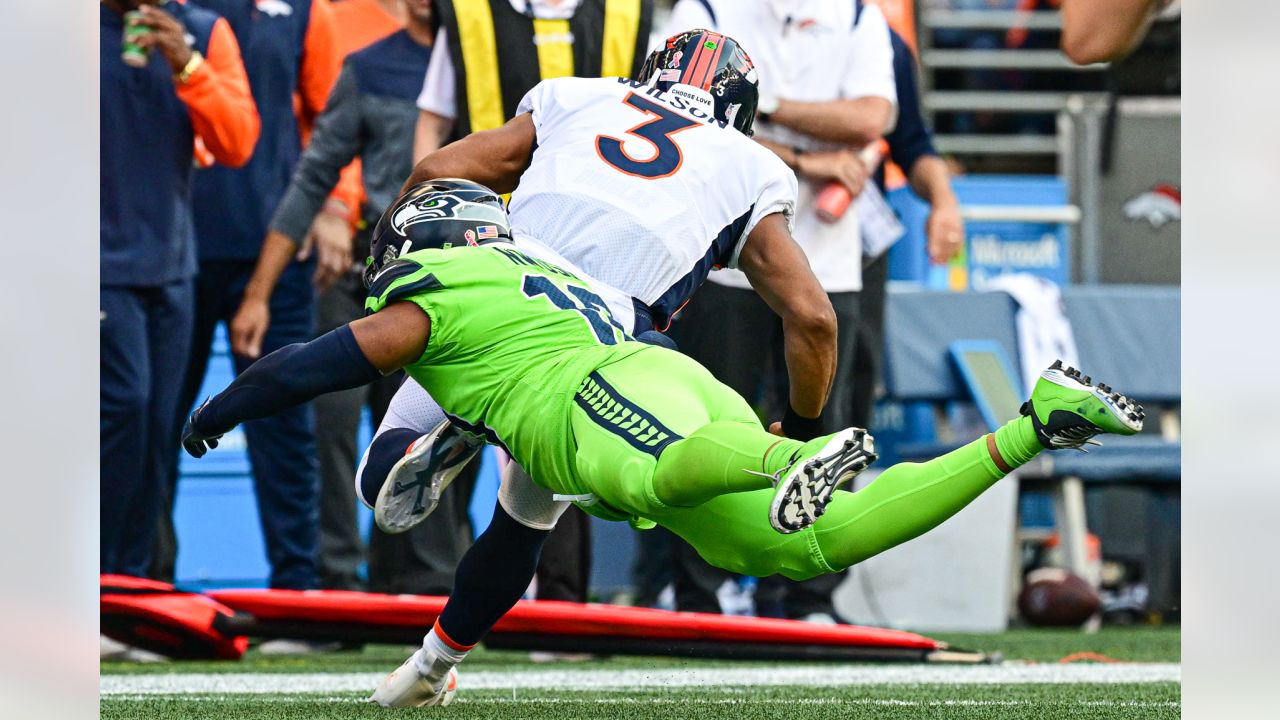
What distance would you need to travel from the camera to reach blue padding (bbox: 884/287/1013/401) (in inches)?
316

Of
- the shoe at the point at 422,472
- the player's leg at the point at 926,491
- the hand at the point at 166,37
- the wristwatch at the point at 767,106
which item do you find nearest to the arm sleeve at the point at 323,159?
the hand at the point at 166,37

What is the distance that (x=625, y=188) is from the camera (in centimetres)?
368

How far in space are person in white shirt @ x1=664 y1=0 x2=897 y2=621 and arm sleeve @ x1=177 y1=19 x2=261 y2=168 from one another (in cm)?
147

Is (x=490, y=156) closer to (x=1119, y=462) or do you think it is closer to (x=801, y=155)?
(x=801, y=155)

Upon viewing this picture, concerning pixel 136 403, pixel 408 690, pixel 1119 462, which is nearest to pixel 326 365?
pixel 408 690

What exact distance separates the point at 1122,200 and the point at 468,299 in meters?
7.62

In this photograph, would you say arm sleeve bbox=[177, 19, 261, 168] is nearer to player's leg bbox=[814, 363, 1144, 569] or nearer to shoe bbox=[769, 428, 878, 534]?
player's leg bbox=[814, 363, 1144, 569]

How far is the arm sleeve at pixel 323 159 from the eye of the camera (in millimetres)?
6125

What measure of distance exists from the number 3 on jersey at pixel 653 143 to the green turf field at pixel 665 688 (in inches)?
45.5

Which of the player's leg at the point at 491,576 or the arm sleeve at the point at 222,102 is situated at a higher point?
the arm sleeve at the point at 222,102

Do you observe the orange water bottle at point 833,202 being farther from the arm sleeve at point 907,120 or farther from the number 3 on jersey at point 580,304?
the number 3 on jersey at point 580,304

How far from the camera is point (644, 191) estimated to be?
3676 millimetres

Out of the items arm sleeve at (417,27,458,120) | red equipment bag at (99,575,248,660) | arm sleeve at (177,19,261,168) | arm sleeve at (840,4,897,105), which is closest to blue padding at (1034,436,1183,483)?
arm sleeve at (840,4,897,105)

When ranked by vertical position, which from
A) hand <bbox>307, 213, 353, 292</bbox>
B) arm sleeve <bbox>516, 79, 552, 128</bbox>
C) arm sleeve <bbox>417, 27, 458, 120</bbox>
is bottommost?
hand <bbox>307, 213, 353, 292</bbox>
